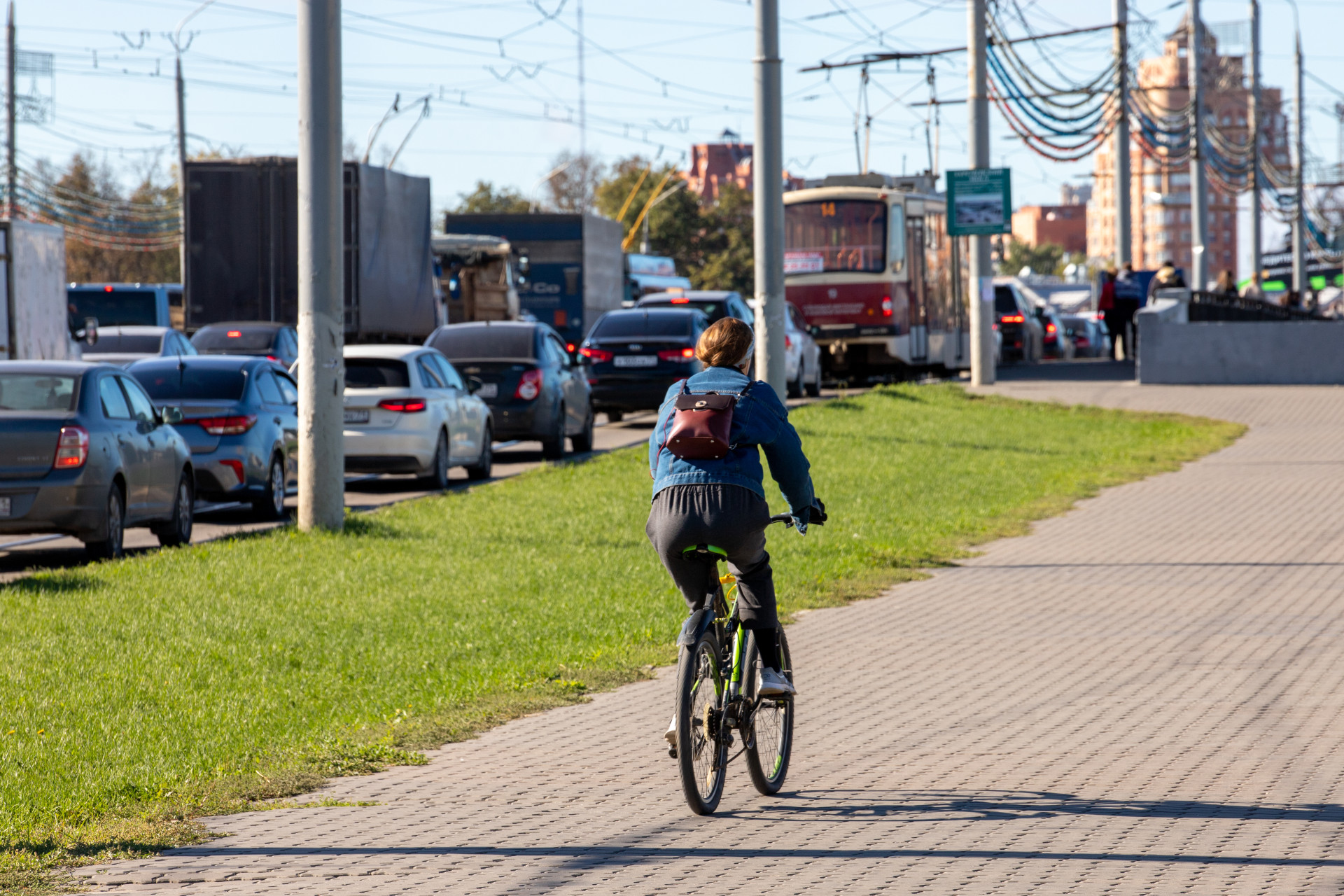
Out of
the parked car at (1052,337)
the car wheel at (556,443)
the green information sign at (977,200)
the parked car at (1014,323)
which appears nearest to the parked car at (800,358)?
the green information sign at (977,200)

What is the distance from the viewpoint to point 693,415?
237 inches

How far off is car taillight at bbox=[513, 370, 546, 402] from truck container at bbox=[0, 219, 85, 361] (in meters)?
5.55

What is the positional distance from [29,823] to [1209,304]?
2936 cm

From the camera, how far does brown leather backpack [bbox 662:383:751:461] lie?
5.98 metres

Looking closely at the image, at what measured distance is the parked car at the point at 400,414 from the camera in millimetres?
19047

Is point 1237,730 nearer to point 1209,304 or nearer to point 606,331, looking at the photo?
point 606,331

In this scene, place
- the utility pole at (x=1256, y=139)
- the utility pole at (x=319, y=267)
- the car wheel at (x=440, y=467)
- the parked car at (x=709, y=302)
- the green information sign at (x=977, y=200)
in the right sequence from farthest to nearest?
the utility pole at (x=1256, y=139) → the green information sign at (x=977, y=200) → the parked car at (x=709, y=302) → the car wheel at (x=440, y=467) → the utility pole at (x=319, y=267)

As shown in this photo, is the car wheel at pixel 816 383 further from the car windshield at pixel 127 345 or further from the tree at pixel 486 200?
the tree at pixel 486 200

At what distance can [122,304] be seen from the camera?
32562 millimetres

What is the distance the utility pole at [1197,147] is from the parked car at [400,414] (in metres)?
29.6

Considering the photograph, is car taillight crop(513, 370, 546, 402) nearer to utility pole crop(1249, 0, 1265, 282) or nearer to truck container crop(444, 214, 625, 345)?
truck container crop(444, 214, 625, 345)

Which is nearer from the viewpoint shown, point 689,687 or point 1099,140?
point 689,687

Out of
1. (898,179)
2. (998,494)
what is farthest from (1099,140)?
(998,494)

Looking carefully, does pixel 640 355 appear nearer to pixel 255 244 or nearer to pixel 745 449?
pixel 255 244
